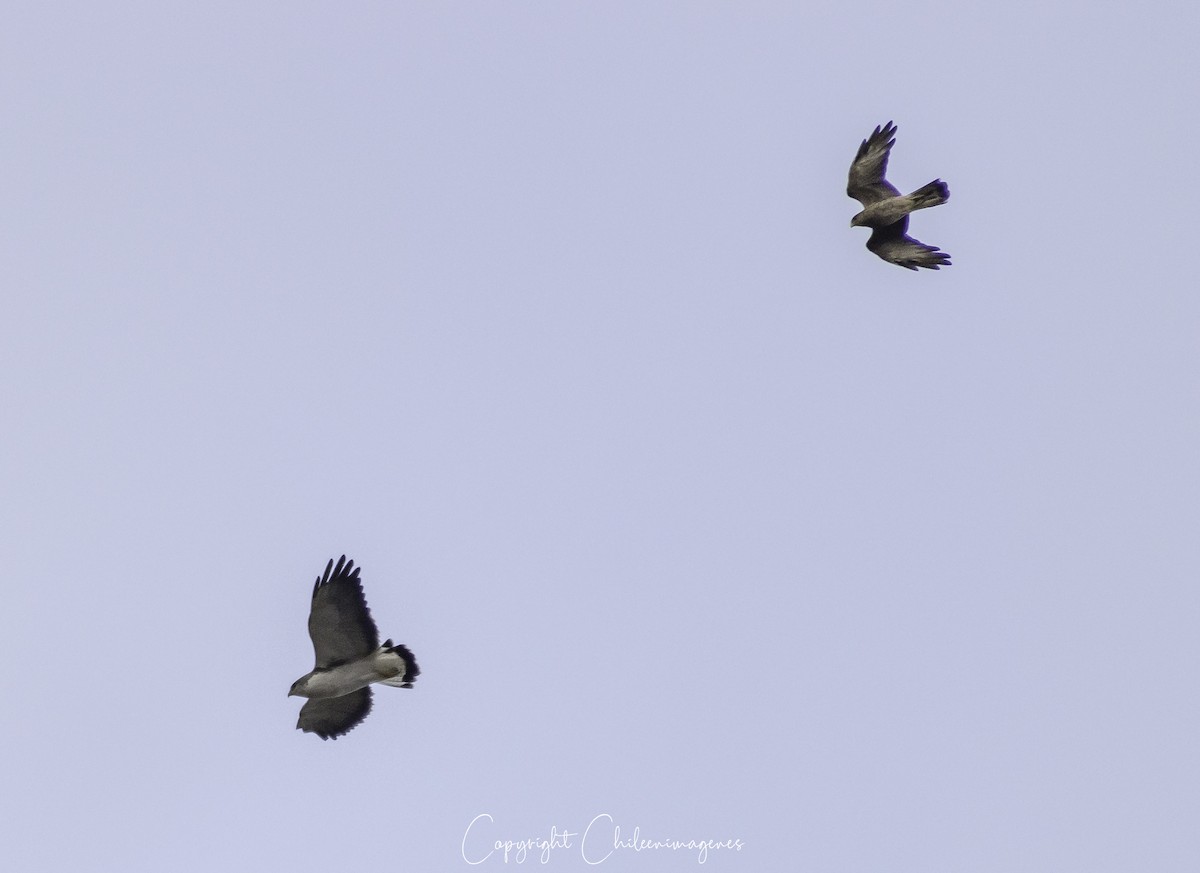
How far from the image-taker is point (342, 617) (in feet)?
60.2

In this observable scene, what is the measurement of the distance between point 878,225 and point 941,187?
154cm

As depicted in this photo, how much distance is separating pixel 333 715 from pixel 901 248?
38.1ft

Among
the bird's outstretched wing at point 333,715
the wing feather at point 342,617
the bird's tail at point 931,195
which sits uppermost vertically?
the bird's tail at point 931,195

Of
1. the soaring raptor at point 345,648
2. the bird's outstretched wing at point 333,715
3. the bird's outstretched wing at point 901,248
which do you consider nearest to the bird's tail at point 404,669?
the soaring raptor at point 345,648

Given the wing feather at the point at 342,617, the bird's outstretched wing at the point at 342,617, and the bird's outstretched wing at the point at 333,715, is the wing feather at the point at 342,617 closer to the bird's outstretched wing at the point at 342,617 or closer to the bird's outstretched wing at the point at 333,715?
the bird's outstretched wing at the point at 342,617

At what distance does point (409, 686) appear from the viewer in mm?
18750

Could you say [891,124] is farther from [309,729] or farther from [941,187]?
[309,729]

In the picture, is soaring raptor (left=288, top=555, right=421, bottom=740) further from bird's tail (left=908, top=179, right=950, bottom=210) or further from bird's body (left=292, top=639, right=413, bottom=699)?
bird's tail (left=908, top=179, right=950, bottom=210)

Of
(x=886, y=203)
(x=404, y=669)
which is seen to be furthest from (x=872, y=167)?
(x=404, y=669)

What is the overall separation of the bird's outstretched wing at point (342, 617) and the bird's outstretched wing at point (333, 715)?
1.31 meters

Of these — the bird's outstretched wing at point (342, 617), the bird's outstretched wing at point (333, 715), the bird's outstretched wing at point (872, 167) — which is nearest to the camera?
the bird's outstretched wing at point (342, 617)

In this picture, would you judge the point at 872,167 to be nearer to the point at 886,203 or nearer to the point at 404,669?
the point at 886,203

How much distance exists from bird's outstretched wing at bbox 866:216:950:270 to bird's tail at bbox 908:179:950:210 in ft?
2.66

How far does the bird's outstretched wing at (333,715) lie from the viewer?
768 inches
